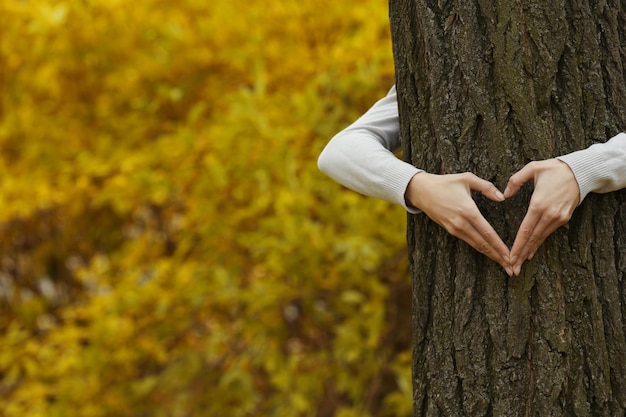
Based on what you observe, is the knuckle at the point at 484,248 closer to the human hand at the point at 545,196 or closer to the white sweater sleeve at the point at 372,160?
the human hand at the point at 545,196

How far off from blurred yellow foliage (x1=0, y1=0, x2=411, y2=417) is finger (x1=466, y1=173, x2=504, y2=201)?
1.15 metres

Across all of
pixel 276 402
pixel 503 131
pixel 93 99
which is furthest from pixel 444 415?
pixel 93 99

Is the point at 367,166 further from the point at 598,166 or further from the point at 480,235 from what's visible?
the point at 598,166

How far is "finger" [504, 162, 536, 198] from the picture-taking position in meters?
1.64

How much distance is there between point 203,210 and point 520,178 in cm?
173

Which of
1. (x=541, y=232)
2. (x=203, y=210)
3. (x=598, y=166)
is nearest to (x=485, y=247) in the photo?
(x=541, y=232)

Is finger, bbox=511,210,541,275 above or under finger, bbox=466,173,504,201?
under

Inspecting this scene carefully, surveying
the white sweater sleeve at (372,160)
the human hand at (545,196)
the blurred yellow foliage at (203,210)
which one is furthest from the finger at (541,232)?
the blurred yellow foliage at (203,210)

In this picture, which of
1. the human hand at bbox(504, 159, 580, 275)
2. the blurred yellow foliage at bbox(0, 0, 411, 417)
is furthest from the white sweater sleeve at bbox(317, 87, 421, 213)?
the blurred yellow foliage at bbox(0, 0, 411, 417)

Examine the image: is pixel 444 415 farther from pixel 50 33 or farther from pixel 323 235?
pixel 50 33

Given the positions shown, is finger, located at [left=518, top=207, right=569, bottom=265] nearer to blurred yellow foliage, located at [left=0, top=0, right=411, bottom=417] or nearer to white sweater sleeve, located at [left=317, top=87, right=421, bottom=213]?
white sweater sleeve, located at [left=317, top=87, right=421, bottom=213]

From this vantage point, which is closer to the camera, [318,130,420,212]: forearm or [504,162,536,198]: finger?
[504,162,536,198]: finger

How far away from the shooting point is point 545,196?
1615 millimetres

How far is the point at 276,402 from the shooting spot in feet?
10.7
